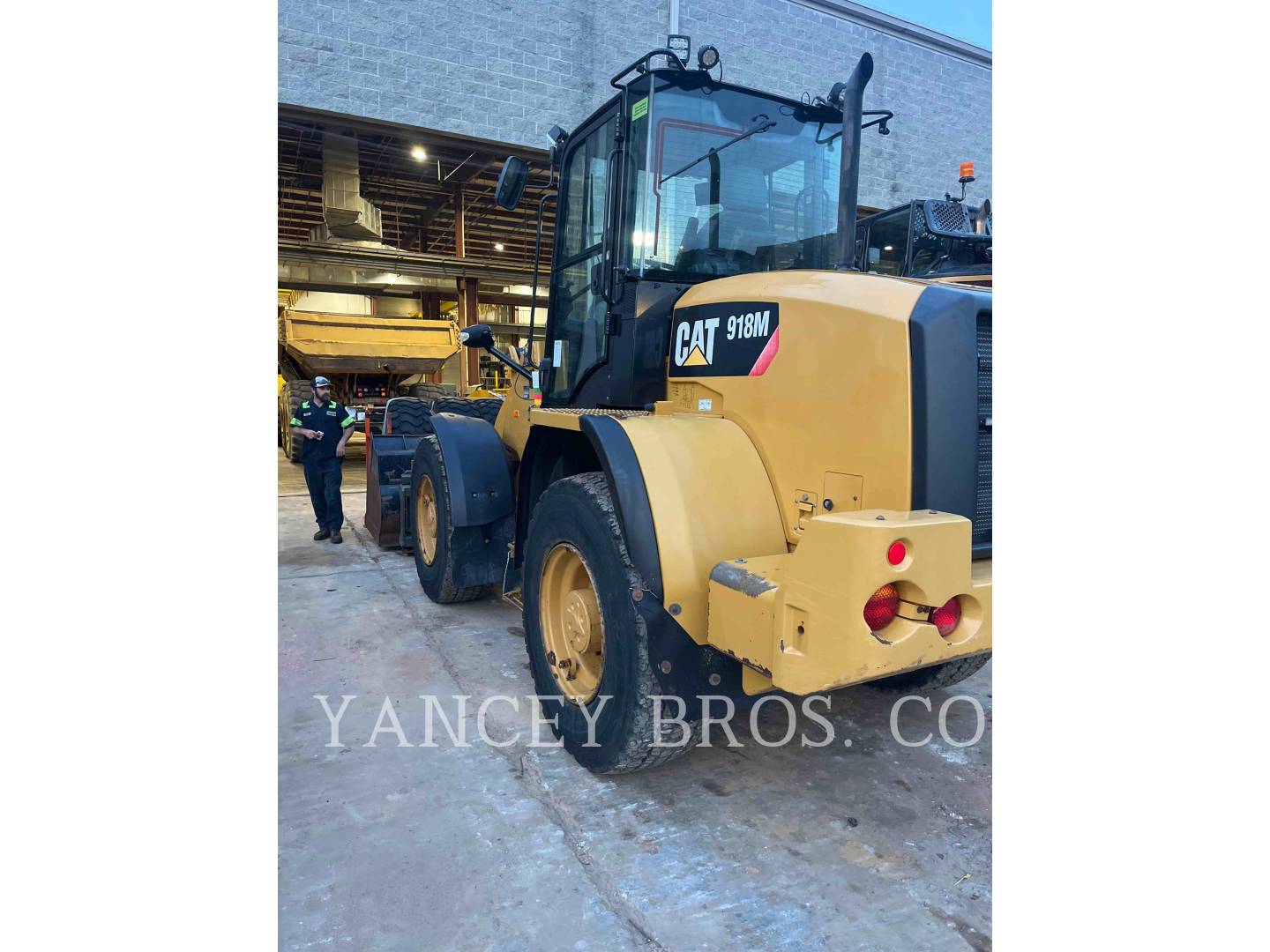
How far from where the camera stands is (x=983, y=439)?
2377 millimetres

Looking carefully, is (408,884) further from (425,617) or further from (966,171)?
(966,171)

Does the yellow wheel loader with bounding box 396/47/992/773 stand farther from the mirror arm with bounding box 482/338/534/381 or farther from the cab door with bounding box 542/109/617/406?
the mirror arm with bounding box 482/338/534/381

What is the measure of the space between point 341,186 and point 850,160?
1130 cm

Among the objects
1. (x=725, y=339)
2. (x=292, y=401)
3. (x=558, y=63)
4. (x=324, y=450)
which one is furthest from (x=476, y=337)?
(x=292, y=401)

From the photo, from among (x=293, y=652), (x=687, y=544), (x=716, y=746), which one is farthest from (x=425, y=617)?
(x=687, y=544)

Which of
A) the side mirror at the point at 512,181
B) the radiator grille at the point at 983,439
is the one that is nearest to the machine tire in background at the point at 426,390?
the side mirror at the point at 512,181

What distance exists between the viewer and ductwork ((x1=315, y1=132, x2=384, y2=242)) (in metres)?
11.7

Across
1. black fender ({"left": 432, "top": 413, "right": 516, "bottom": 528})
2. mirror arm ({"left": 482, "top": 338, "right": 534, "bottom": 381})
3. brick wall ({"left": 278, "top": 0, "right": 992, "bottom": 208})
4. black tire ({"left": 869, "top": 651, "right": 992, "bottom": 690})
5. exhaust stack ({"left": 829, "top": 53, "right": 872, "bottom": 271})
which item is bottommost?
black tire ({"left": 869, "top": 651, "right": 992, "bottom": 690})

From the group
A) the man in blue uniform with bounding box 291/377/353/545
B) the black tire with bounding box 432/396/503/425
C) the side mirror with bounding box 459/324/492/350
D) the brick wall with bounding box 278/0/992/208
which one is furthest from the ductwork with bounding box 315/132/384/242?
the side mirror with bounding box 459/324/492/350

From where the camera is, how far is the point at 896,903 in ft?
7.25

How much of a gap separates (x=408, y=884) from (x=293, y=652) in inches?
91.0

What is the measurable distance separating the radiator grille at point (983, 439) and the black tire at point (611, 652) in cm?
111

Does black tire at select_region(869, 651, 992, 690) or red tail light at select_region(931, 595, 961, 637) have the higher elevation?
red tail light at select_region(931, 595, 961, 637)

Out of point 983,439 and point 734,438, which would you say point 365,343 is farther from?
point 983,439
